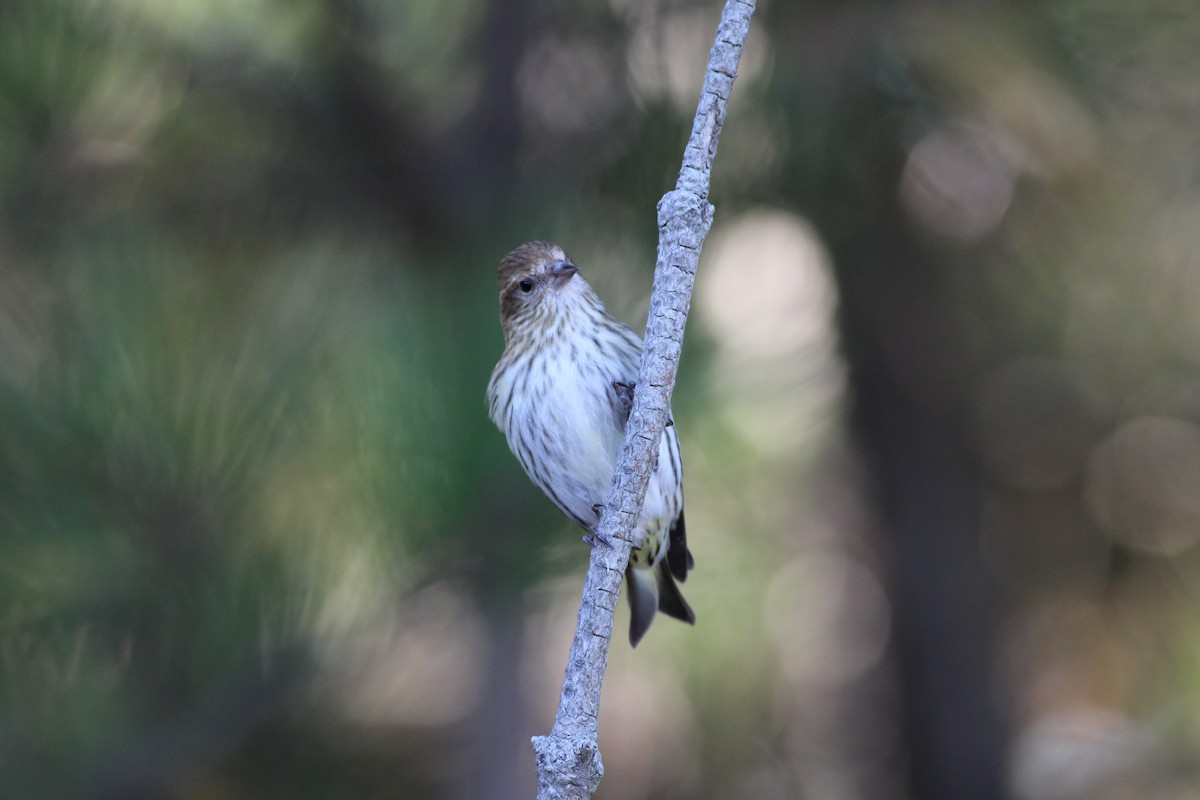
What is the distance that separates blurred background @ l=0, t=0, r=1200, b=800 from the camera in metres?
1.56

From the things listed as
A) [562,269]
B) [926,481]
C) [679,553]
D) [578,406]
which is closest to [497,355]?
[562,269]

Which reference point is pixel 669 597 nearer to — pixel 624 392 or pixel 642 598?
pixel 642 598

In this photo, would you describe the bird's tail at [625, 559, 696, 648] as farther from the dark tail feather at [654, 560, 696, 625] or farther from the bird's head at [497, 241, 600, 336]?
the bird's head at [497, 241, 600, 336]

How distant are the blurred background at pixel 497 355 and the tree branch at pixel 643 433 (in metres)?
0.51

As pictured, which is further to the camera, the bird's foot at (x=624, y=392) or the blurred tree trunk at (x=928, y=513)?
the blurred tree trunk at (x=928, y=513)

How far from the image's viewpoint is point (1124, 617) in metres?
2.52

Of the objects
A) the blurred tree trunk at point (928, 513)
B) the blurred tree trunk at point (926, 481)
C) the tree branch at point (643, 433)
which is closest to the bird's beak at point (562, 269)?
the tree branch at point (643, 433)

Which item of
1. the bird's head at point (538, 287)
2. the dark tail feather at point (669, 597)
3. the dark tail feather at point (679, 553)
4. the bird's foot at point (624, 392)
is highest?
the bird's head at point (538, 287)

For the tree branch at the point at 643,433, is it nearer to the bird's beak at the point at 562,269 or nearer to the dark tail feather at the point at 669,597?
the bird's beak at the point at 562,269

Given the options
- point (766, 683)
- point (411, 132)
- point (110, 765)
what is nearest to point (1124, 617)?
point (766, 683)

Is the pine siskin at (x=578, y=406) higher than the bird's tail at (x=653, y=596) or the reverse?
higher

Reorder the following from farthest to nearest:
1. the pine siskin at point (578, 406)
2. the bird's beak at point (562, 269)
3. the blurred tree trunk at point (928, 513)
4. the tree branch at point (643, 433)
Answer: the blurred tree trunk at point (928, 513)
the pine siskin at point (578, 406)
the bird's beak at point (562, 269)
the tree branch at point (643, 433)

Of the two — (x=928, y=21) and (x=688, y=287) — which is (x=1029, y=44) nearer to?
(x=928, y=21)

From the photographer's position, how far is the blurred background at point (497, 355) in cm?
156
